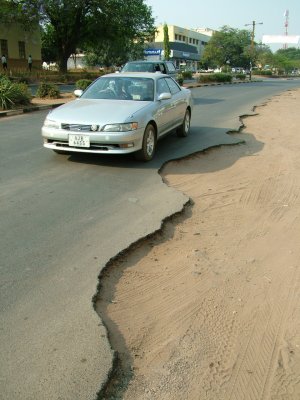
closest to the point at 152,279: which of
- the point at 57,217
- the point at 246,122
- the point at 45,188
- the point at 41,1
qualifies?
the point at 57,217

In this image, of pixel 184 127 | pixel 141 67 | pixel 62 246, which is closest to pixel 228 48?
pixel 141 67

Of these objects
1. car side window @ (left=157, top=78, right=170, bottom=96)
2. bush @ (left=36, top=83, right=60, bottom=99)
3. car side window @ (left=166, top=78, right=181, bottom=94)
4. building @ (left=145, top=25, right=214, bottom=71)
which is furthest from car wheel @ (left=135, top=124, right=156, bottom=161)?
building @ (left=145, top=25, right=214, bottom=71)

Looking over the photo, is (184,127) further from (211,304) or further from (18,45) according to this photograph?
(18,45)

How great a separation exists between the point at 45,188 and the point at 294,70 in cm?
13338

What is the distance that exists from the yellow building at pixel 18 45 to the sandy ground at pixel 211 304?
33778 millimetres

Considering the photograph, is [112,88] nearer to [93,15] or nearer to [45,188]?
[45,188]

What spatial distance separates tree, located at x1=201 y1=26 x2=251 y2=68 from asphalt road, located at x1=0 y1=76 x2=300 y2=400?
80.9 m

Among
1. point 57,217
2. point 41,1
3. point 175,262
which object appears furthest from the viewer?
point 41,1

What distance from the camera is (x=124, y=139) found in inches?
257

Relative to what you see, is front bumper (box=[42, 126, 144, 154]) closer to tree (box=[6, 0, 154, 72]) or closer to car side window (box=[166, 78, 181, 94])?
car side window (box=[166, 78, 181, 94])

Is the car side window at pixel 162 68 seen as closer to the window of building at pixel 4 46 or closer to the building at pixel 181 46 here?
the window of building at pixel 4 46

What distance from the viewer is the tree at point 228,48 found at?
8281 cm

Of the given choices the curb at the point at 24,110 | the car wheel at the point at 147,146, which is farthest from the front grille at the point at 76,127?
the curb at the point at 24,110

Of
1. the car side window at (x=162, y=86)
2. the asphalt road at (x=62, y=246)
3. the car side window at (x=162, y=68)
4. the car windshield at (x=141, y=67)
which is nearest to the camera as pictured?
the asphalt road at (x=62, y=246)
